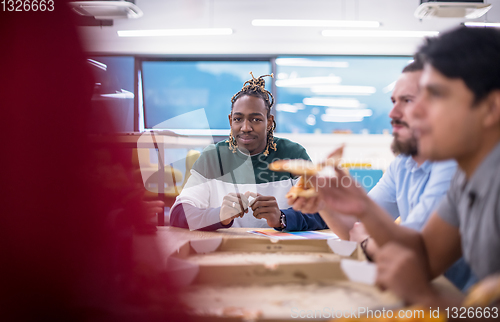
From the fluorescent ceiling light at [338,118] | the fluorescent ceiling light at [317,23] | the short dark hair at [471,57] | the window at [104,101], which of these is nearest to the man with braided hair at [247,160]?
the window at [104,101]

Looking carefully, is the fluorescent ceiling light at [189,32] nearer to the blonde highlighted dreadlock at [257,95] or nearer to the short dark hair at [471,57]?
the blonde highlighted dreadlock at [257,95]

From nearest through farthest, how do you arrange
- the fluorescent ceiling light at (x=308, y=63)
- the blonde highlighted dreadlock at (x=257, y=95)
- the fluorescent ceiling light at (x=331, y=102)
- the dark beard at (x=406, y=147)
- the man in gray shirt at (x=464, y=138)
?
the man in gray shirt at (x=464, y=138) < the dark beard at (x=406, y=147) < the blonde highlighted dreadlock at (x=257, y=95) < the fluorescent ceiling light at (x=308, y=63) < the fluorescent ceiling light at (x=331, y=102)

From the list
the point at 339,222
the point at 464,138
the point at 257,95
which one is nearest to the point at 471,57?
the point at 464,138

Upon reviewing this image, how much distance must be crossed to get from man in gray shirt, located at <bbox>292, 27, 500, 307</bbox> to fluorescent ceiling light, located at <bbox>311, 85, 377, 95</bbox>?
17.8 feet

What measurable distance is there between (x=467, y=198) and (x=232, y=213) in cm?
91

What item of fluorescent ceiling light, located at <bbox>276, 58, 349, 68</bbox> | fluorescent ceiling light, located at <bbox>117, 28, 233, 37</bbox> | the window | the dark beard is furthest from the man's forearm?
fluorescent ceiling light, located at <bbox>276, 58, 349, 68</bbox>

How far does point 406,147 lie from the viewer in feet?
3.74

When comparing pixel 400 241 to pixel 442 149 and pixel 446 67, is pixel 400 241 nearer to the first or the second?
pixel 442 149

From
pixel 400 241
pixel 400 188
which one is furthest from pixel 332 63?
pixel 400 241

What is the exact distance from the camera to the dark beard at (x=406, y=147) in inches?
43.7

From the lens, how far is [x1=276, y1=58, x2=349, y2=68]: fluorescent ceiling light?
5758mm

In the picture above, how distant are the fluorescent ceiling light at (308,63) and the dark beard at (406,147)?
484 centimetres

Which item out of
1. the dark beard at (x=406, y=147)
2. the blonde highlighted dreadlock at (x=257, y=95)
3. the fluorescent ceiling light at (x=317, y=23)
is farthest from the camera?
the fluorescent ceiling light at (x=317, y=23)

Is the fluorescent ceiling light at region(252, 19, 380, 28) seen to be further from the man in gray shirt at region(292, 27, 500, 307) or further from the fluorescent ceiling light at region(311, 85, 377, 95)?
the man in gray shirt at region(292, 27, 500, 307)
